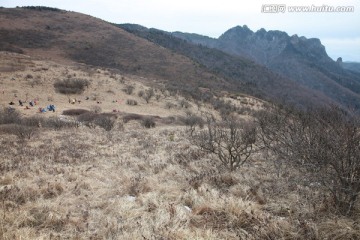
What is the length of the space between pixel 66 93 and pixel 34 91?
105 inches

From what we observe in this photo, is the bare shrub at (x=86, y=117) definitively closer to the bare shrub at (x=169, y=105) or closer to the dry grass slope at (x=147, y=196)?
the dry grass slope at (x=147, y=196)

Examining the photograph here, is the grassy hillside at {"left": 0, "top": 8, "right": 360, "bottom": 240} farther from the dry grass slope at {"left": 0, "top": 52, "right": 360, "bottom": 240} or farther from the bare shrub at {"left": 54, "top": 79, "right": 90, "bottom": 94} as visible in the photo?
the bare shrub at {"left": 54, "top": 79, "right": 90, "bottom": 94}

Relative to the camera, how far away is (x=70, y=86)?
29078 mm

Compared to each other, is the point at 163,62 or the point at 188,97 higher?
the point at 163,62

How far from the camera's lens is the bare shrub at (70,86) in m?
28.0

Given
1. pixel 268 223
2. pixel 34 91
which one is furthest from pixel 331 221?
pixel 34 91

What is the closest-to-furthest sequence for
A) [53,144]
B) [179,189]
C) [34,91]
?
[179,189] → [53,144] → [34,91]

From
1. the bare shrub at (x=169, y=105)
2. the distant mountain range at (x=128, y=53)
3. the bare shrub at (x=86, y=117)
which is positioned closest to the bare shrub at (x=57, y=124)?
the bare shrub at (x=86, y=117)

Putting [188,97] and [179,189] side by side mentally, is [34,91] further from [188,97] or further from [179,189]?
[179,189]

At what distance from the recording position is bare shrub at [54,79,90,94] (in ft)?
92.0

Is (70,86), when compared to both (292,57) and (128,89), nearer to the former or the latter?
(128,89)

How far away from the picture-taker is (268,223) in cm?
420

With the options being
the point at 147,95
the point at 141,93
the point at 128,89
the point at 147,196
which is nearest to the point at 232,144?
the point at 147,196

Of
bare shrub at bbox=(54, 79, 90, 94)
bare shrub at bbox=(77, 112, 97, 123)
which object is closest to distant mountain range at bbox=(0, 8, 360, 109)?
bare shrub at bbox=(77, 112, 97, 123)
